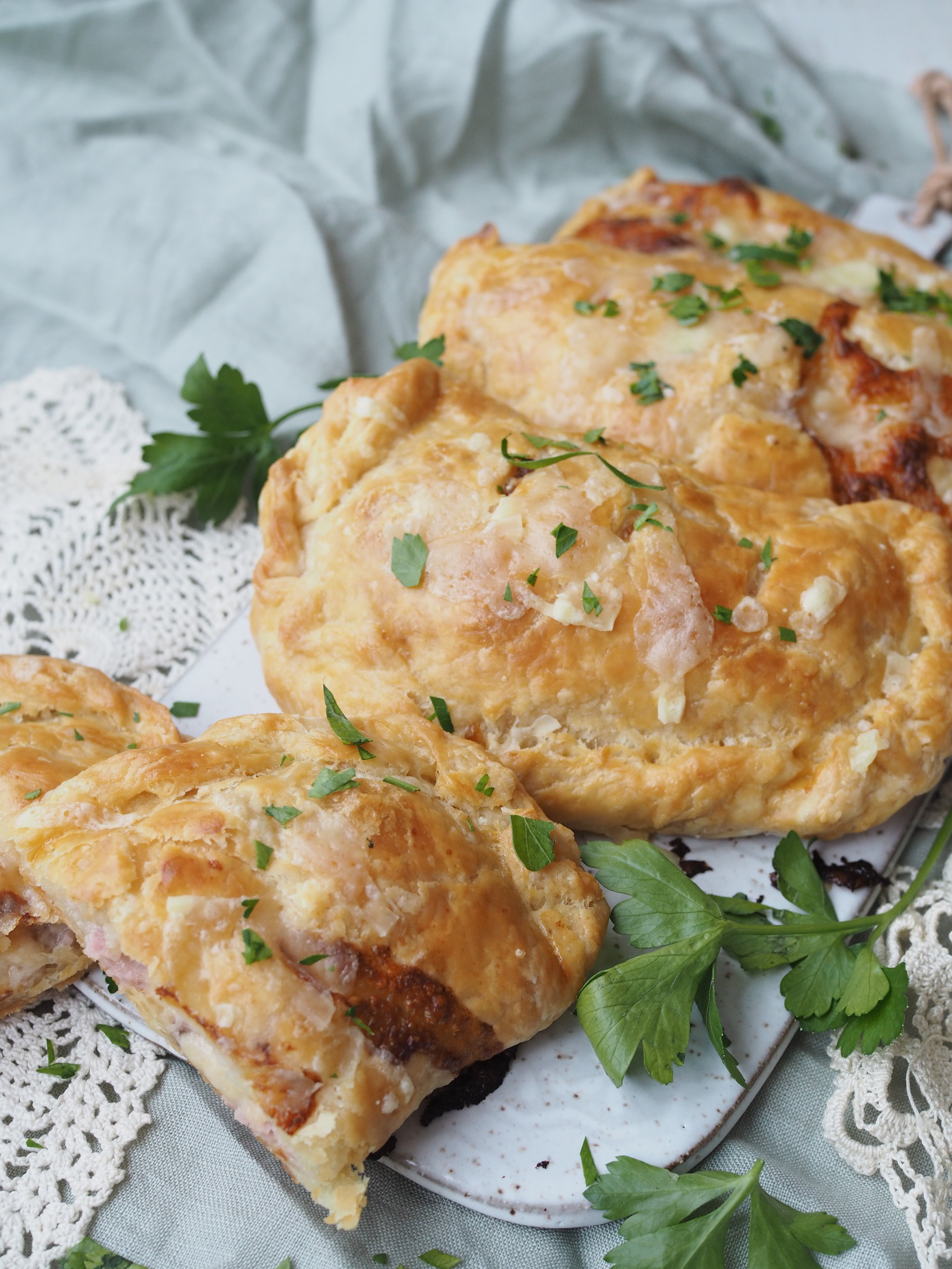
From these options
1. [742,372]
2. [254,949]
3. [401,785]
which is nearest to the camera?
[254,949]

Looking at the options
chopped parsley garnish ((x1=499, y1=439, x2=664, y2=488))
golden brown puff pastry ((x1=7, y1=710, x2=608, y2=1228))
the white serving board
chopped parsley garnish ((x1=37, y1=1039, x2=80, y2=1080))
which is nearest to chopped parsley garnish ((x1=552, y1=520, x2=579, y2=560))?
chopped parsley garnish ((x1=499, y1=439, x2=664, y2=488))

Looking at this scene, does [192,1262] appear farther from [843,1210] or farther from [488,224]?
[488,224]

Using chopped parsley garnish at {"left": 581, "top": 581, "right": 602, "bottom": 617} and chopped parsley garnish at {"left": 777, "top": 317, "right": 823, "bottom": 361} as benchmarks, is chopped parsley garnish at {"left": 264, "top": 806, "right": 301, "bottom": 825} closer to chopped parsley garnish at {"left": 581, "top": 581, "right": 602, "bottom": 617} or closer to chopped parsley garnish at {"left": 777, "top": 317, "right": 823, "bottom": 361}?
chopped parsley garnish at {"left": 581, "top": 581, "right": 602, "bottom": 617}

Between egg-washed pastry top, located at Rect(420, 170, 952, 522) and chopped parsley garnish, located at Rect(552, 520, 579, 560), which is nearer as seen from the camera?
chopped parsley garnish, located at Rect(552, 520, 579, 560)

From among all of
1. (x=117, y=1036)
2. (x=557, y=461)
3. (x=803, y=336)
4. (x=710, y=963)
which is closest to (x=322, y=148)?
(x=803, y=336)

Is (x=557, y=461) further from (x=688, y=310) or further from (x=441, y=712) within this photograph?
(x=688, y=310)

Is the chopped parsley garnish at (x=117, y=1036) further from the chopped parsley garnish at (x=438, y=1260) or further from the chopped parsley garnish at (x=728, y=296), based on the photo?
the chopped parsley garnish at (x=728, y=296)
